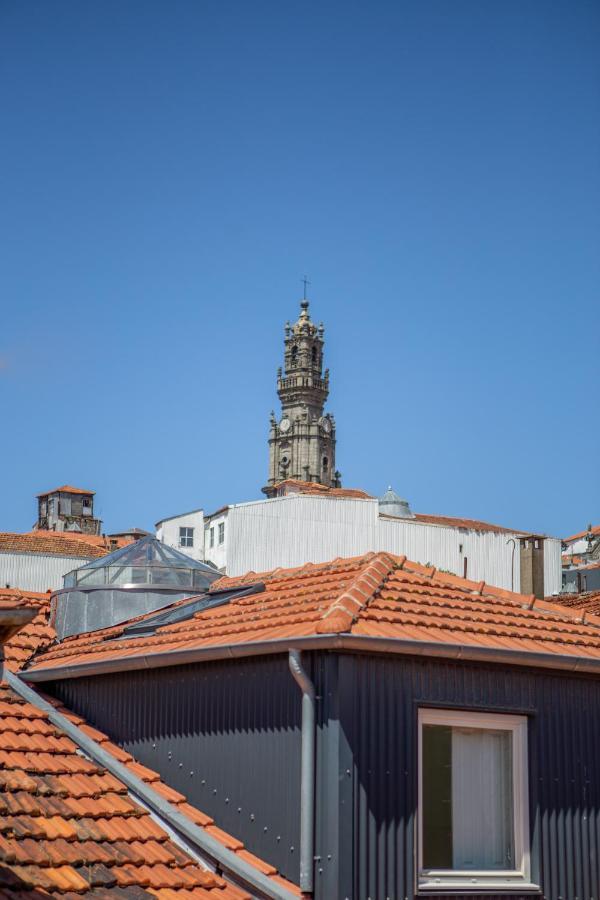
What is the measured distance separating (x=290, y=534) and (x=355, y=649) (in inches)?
1846

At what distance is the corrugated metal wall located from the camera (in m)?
8.56

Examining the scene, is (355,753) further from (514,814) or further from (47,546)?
(47,546)

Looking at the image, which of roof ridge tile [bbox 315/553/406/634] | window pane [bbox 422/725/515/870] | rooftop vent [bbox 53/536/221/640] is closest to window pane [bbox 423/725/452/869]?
window pane [bbox 422/725/515/870]

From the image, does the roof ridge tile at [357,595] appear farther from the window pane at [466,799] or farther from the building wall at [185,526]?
the building wall at [185,526]

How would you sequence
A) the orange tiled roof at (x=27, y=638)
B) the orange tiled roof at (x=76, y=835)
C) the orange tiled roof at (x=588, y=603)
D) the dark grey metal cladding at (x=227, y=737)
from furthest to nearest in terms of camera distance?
the orange tiled roof at (x=588, y=603) < the orange tiled roof at (x=27, y=638) < the dark grey metal cladding at (x=227, y=737) < the orange tiled roof at (x=76, y=835)

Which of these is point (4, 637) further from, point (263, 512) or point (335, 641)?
point (263, 512)

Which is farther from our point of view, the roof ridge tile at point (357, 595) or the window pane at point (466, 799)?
the window pane at point (466, 799)

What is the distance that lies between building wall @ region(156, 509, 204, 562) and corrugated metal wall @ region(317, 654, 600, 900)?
5350cm

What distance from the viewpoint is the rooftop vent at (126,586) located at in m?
12.5

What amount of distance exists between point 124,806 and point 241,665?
57.3 inches

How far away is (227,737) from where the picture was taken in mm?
9633

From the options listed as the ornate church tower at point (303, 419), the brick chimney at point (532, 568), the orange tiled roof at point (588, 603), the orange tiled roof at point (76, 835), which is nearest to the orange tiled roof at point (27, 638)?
the orange tiled roof at point (76, 835)

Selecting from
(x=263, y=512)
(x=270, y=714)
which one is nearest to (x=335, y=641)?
(x=270, y=714)

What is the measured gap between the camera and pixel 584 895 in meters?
9.52
